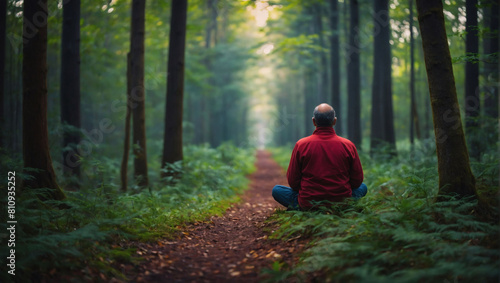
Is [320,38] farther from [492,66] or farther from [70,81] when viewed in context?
[70,81]

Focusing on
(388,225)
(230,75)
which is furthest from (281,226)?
(230,75)

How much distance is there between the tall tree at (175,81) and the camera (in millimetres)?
9812

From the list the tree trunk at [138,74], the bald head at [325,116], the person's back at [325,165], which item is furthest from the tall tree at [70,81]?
the bald head at [325,116]

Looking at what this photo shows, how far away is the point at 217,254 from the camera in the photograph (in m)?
4.52

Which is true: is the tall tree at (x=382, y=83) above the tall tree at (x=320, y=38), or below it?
below

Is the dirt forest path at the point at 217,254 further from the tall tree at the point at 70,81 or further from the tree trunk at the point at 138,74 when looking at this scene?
the tall tree at the point at 70,81

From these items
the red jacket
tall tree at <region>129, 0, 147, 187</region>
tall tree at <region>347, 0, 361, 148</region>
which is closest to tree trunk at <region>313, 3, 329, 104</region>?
tall tree at <region>347, 0, 361, 148</region>

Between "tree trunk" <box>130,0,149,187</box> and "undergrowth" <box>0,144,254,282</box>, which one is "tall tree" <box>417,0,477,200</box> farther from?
"tree trunk" <box>130,0,149,187</box>

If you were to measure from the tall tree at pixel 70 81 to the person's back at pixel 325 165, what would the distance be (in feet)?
23.8

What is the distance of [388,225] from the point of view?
4020 mm

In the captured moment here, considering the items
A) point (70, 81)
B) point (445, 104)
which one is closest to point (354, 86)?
point (445, 104)

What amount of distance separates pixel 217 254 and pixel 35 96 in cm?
400

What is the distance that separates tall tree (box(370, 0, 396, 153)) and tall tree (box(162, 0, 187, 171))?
7.53 meters

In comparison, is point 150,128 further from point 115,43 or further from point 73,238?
point 73,238
